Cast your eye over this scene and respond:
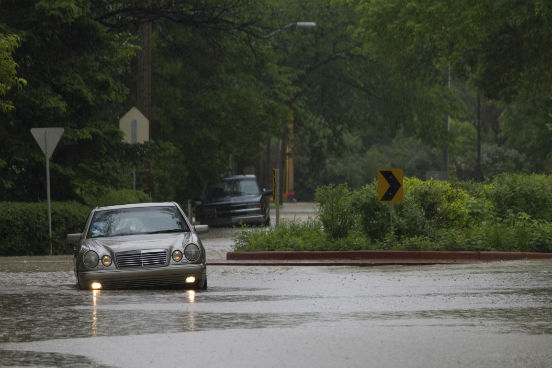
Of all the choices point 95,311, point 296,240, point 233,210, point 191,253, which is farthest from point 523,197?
point 233,210

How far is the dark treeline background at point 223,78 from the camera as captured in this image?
28.6 m

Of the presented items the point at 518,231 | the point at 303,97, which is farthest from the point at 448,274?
the point at 303,97

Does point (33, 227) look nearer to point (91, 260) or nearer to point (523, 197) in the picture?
point (91, 260)

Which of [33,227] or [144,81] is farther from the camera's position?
[144,81]

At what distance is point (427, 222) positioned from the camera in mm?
23656

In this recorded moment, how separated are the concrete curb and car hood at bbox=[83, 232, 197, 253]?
5091 millimetres

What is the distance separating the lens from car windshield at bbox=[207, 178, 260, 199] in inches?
1608

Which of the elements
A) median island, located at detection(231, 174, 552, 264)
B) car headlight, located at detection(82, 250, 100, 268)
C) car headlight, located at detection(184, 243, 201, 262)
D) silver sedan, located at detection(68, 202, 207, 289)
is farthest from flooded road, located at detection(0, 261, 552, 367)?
median island, located at detection(231, 174, 552, 264)

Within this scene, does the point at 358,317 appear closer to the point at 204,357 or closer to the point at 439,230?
the point at 204,357

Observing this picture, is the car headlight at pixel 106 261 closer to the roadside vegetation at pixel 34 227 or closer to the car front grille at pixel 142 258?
the car front grille at pixel 142 258

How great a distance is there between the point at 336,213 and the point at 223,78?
20198mm

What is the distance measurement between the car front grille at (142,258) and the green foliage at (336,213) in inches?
301

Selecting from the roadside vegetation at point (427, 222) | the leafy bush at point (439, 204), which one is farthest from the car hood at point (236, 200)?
the leafy bush at point (439, 204)

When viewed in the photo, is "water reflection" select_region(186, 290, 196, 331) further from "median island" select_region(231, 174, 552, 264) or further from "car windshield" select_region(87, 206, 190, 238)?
"median island" select_region(231, 174, 552, 264)
